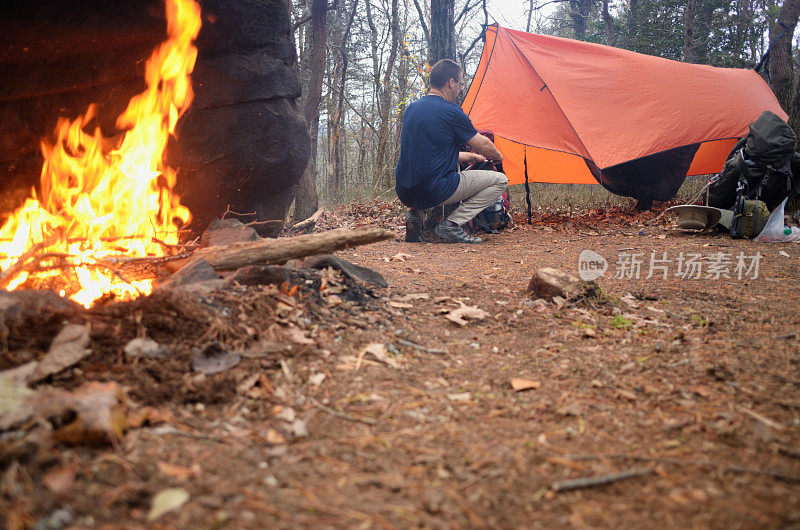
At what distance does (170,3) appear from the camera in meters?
3.23

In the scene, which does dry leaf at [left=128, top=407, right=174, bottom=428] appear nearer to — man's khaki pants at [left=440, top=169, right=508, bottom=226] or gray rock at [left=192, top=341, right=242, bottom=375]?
gray rock at [left=192, top=341, right=242, bottom=375]

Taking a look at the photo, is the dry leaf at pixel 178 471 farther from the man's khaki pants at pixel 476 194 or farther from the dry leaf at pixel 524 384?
the man's khaki pants at pixel 476 194

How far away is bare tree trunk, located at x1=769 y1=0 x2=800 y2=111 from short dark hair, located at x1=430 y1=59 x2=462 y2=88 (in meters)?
4.66

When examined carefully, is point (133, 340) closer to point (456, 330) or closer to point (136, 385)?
point (136, 385)

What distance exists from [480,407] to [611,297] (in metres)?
1.86

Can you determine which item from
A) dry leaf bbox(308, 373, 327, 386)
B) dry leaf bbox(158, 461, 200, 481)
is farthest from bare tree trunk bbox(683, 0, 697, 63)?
dry leaf bbox(158, 461, 200, 481)

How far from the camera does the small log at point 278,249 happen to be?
9.30ft

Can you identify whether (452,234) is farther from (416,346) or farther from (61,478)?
(61,478)

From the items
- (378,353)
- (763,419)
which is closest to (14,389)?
(378,353)

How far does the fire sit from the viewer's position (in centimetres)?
319

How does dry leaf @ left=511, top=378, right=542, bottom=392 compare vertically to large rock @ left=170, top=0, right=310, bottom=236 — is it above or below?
below

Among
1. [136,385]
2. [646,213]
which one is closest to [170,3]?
[136,385]

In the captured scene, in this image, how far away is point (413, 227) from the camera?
625 centimetres

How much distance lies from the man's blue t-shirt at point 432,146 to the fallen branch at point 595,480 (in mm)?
4761
